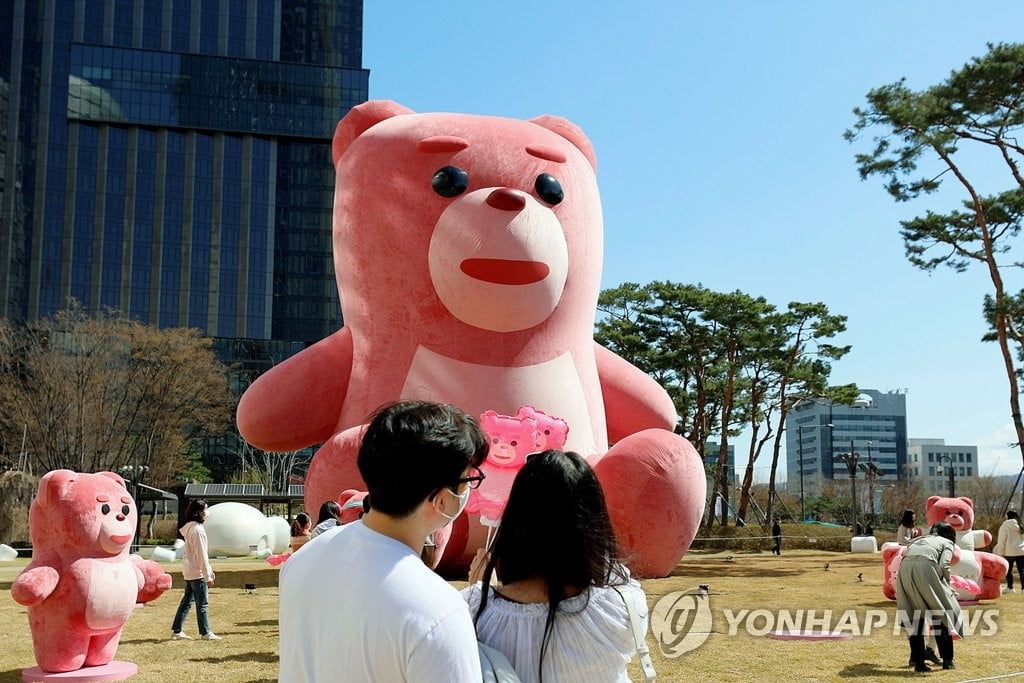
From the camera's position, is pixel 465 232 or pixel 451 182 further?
pixel 451 182

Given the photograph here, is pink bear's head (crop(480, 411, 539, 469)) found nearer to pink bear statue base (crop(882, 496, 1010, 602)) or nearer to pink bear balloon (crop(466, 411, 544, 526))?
pink bear balloon (crop(466, 411, 544, 526))

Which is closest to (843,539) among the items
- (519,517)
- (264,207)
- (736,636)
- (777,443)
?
(777,443)

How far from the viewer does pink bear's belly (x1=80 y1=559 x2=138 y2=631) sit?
659cm

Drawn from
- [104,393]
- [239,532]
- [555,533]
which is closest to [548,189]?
[555,533]

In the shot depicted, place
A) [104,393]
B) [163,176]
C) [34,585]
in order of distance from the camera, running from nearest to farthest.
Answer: [34,585] < [104,393] < [163,176]

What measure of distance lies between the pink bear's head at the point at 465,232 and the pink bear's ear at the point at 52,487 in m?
3.25

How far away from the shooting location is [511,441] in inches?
286

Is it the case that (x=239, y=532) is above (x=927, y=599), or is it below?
below

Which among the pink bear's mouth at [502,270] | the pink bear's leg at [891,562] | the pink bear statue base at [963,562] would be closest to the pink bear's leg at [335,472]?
the pink bear's mouth at [502,270]

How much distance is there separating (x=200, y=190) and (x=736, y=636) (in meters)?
67.5

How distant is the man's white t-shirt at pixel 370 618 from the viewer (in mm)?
1751

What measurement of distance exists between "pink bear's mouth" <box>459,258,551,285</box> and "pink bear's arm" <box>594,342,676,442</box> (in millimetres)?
1917

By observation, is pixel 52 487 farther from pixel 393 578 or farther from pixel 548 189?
pixel 393 578

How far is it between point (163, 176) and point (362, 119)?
212 feet
